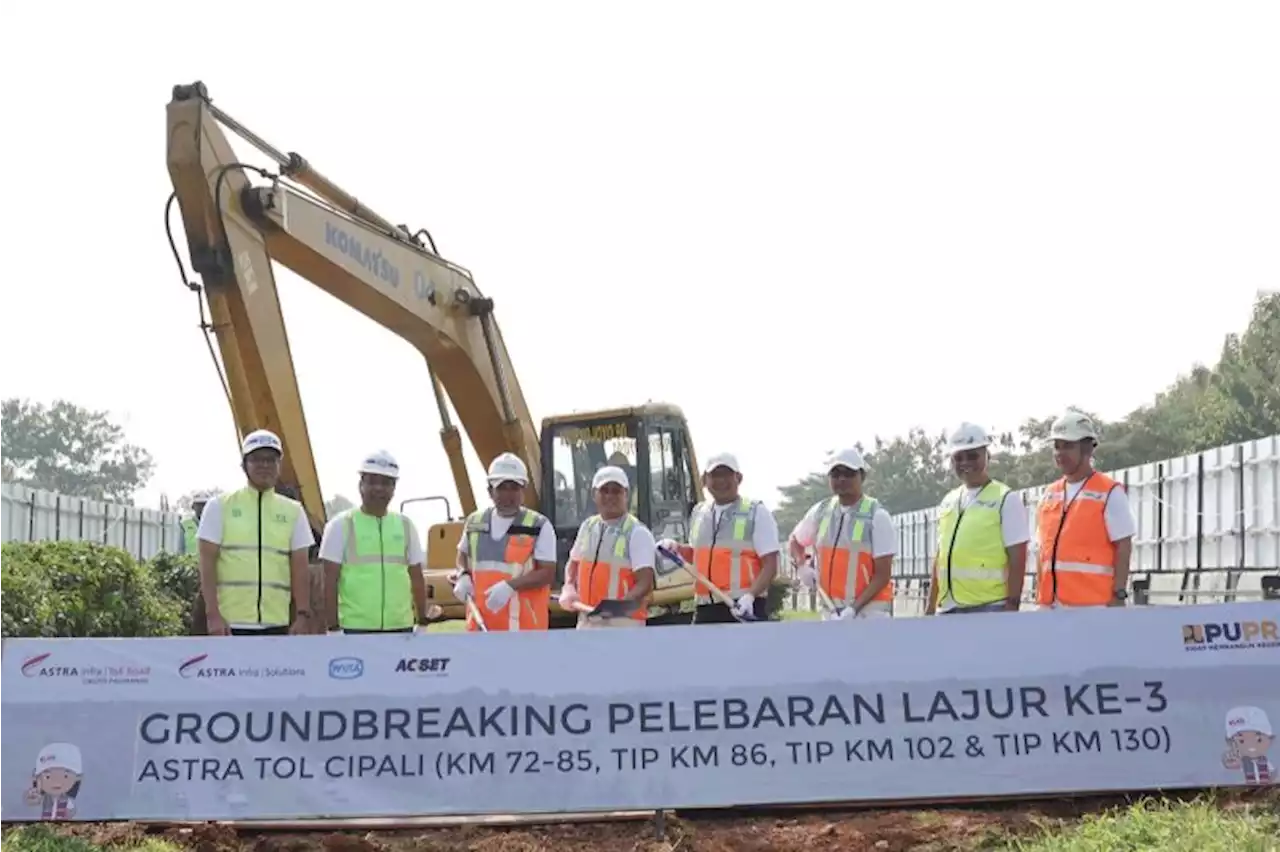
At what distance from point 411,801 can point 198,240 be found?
6312mm

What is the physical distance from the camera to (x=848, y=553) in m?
8.12

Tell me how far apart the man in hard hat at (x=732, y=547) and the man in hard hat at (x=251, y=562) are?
2.06m

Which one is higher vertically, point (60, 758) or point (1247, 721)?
point (1247, 721)

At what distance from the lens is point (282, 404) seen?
12047mm

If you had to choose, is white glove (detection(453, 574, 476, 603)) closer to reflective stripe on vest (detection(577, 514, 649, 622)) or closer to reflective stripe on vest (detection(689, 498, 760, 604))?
reflective stripe on vest (detection(577, 514, 649, 622))

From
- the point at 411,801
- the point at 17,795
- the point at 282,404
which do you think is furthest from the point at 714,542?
the point at 282,404

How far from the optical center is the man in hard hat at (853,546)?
26.5 feet

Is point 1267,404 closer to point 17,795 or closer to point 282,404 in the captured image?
point 282,404

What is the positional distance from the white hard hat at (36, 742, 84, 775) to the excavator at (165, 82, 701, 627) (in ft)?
16.4

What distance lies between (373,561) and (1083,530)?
12.1 ft

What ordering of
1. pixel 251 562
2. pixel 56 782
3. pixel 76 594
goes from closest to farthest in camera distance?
pixel 56 782, pixel 251 562, pixel 76 594

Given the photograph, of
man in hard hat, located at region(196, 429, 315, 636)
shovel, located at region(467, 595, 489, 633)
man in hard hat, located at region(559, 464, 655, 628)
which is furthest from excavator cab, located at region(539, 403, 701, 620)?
man in hard hat, located at region(196, 429, 315, 636)

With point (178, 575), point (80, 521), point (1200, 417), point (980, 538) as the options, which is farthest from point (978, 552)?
point (1200, 417)

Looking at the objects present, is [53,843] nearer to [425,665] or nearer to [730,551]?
[425,665]
